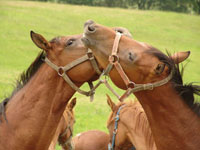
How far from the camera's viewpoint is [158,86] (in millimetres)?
3391

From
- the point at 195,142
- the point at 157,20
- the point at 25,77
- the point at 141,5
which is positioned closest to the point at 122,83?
the point at 195,142

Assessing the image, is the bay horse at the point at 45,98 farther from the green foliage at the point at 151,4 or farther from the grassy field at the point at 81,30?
the green foliage at the point at 151,4

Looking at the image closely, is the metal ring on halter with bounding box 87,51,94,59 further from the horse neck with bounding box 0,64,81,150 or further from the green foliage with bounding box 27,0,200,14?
the green foliage with bounding box 27,0,200,14

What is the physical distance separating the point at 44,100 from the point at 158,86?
1303 millimetres

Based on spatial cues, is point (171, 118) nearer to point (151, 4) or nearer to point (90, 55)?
point (90, 55)

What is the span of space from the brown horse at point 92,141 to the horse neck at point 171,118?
12.3 ft

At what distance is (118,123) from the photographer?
546 cm

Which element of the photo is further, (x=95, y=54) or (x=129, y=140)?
(x=129, y=140)

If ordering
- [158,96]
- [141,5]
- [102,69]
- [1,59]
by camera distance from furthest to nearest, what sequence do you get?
[141,5] < [1,59] < [102,69] < [158,96]

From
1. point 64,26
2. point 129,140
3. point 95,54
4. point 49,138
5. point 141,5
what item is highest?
point 95,54

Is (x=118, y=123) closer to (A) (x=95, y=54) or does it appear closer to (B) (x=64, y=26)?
(A) (x=95, y=54)

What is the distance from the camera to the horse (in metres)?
5.07

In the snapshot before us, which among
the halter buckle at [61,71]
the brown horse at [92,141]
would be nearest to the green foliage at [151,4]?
the brown horse at [92,141]

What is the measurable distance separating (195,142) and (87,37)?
4.75 ft
